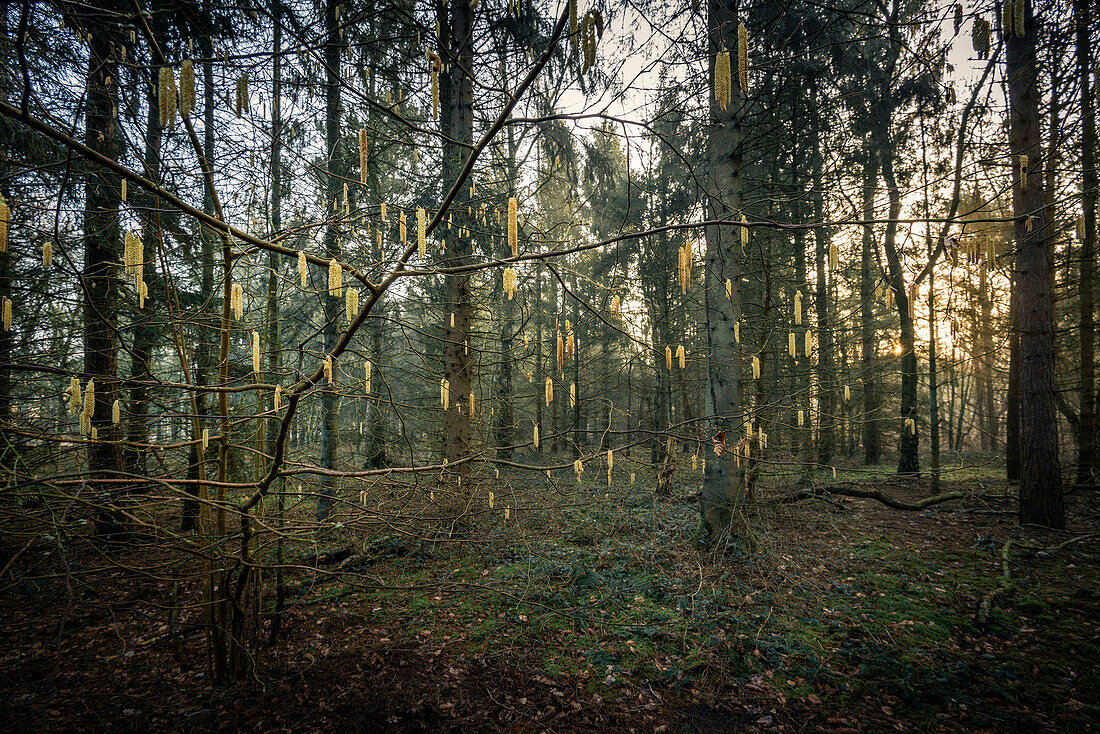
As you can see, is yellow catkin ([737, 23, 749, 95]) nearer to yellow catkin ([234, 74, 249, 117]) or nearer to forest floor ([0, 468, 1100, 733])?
forest floor ([0, 468, 1100, 733])

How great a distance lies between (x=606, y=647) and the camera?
13.0 feet

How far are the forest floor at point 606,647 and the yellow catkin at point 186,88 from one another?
2192 millimetres

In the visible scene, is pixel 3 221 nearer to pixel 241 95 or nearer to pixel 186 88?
pixel 186 88

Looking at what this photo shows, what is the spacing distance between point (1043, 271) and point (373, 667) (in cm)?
989

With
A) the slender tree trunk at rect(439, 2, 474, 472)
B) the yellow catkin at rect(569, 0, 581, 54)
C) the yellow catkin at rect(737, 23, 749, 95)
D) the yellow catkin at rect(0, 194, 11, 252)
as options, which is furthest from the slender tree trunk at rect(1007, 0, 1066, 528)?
the yellow catkin at rect(0, 194, 11, 252)

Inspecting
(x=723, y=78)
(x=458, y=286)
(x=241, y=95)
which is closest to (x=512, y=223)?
(x=723, y=78)

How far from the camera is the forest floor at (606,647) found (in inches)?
121

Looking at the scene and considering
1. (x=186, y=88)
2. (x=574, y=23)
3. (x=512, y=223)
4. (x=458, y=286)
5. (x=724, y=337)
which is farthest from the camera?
(x=458, y=286)

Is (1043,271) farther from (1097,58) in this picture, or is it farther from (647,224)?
(647,224)

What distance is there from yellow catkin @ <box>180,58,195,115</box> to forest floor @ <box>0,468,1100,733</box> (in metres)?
2.19

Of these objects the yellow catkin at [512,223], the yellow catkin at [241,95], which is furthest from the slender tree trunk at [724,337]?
the yellow catkin at [241,95]

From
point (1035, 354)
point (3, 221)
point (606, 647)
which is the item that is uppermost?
point (3, 221)

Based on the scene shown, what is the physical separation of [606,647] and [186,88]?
15.8ft

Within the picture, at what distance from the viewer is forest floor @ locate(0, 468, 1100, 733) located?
10.0 ft
